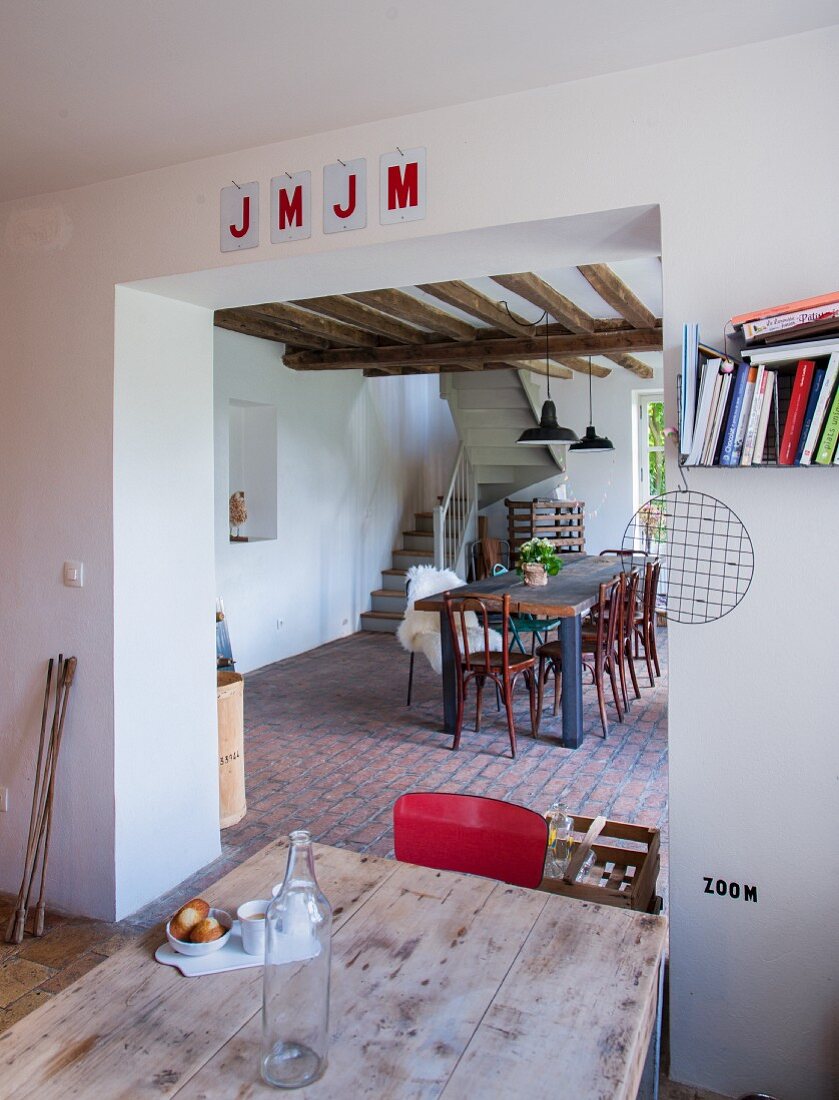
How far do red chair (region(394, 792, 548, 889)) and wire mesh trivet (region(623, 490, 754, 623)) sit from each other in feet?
2.30

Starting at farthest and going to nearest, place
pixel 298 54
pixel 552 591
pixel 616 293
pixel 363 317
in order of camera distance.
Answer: pixel 363 317, pixel 552 591, pixel 616 293, pixel 298 54

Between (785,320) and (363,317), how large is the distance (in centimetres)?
422

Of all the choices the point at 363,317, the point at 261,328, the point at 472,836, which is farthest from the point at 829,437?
the point at 261,328

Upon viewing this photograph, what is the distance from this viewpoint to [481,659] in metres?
5.22

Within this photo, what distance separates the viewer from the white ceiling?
6.51 ft

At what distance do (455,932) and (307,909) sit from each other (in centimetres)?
47

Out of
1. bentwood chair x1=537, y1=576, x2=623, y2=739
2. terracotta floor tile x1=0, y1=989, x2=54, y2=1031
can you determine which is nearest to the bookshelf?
terracotta floor tile x1=0, y1=989, x2=54, y2=1031

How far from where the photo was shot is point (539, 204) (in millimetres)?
2379

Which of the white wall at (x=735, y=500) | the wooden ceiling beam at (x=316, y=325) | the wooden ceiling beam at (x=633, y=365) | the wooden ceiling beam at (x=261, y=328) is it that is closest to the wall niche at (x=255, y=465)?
the wooden ceiling beam at (x=261, y=328)

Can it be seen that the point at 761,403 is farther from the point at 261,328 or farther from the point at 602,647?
the point at 261,328

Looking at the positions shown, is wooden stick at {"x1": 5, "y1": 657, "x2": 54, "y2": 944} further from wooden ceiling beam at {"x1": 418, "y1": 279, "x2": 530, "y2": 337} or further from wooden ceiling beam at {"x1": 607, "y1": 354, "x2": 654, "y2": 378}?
wooden ceiling beam at {"x1": 607, "y1": 354, "x2": 654, "y2": 378}

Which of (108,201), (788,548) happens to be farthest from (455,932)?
(108,201)

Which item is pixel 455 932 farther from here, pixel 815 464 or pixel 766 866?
pixel 815 464

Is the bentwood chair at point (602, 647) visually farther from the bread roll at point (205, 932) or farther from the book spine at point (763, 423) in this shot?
the bread roll at point (205, 932)
